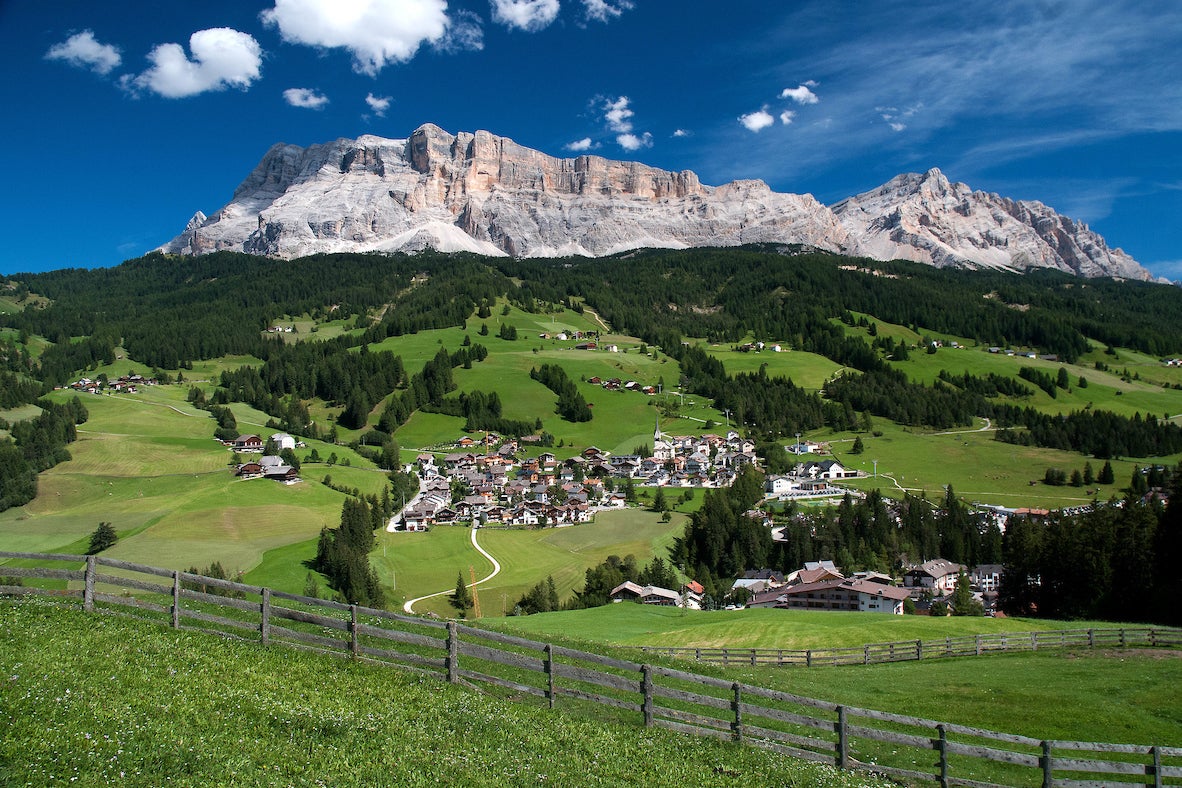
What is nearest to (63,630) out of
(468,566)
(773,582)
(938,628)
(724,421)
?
(938,628)

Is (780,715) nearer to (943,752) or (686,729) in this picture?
(686,729)

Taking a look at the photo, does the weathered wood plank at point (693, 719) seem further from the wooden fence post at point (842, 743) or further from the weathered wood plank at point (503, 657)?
the weathered wood plank at point (503, 657)

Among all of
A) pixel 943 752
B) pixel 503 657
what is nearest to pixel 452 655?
pixel 503 657

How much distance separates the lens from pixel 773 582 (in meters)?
83.1

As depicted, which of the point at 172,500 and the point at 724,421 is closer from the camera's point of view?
the point at 172,500

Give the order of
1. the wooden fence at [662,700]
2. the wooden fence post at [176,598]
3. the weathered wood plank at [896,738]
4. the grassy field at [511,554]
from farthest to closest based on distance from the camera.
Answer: the grassy field at [511,554], the wooden fence post at [176,598], the wooden fence at [662,700], the weathered wood plank at [896,738]

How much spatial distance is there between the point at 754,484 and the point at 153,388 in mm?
133795

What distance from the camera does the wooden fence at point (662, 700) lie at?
13.0m

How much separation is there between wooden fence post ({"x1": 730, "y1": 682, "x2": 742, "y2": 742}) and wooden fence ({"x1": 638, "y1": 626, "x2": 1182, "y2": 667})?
581 inches

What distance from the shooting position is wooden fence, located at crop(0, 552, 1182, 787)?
13000mm

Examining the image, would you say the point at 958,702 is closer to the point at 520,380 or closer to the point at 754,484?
the point at 754,484

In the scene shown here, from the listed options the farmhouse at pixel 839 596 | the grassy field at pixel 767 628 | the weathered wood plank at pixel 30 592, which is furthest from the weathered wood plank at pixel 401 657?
the farmhouse at pixel 839 596

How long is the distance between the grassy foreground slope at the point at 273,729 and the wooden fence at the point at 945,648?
16.1m

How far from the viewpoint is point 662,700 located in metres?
17.7
